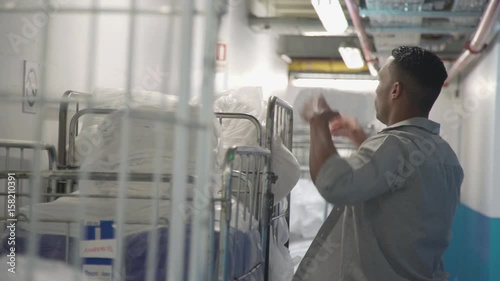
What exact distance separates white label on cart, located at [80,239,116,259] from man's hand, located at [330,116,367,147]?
0.82 meters

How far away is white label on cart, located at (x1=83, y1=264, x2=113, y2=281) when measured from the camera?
57.7 inches

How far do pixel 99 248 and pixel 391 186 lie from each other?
0.81 m

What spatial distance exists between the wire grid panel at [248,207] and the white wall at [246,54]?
1.85m

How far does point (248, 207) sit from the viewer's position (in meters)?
2.38

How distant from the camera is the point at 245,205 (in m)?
2.20

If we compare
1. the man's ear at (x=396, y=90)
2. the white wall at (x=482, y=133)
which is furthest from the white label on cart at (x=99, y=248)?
the white wall at (x=482, y=133)

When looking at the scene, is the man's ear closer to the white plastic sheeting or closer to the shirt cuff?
the shirt cuff

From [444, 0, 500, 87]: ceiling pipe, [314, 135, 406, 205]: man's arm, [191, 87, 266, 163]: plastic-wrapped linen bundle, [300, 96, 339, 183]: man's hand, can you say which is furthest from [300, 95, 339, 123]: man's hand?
[444, 0, 500, 87]: ceiling pipe

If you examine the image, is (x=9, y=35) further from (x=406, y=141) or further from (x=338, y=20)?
(x=338, y=20)

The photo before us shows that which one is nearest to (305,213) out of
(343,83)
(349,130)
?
(343,83)

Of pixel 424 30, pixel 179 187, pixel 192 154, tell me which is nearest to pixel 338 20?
pixel 424 30

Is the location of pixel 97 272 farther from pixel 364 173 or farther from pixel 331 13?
pixel 331 13

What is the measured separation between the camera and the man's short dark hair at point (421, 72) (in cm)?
190

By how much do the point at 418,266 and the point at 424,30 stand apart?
152 inches
